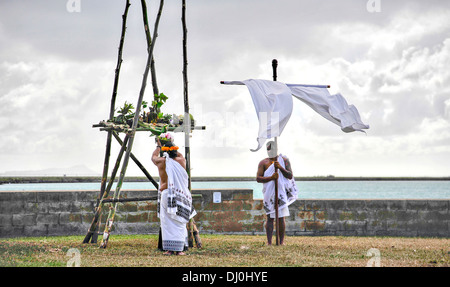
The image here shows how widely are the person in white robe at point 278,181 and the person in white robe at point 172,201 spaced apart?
1849 millimetres

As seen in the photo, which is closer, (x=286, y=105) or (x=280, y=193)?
(x=286, y=105)

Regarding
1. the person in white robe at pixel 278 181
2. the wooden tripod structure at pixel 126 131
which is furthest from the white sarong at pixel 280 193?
the wooden tripod structure at pixel 126 131

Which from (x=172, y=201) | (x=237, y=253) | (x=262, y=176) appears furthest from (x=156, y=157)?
(x=262, y=176)

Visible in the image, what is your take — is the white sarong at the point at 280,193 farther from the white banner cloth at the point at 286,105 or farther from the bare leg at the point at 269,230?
the white banner cloth at the point at 286,105

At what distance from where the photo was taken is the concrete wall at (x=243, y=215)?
41.8ft

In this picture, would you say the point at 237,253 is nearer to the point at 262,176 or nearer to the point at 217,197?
the point at 262,176

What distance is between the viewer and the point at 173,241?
9.12 m

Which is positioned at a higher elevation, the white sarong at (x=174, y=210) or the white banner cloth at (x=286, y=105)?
the white banner cloth at (x=286, y=105)

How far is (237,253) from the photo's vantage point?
9.49m

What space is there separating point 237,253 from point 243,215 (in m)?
3.67
